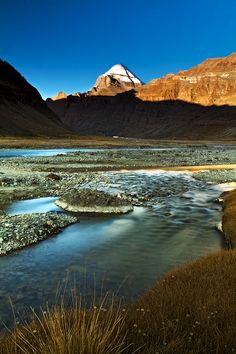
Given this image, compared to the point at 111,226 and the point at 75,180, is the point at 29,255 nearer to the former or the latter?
the point at 111,226

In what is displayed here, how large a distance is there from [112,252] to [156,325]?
23.7 feet

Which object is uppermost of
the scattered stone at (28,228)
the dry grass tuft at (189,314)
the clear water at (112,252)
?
the dry grass tuft at (189,314)

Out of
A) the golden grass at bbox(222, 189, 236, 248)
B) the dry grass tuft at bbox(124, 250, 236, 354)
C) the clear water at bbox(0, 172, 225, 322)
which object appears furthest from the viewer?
the golden grass at bbox(222, 189, 236, 248)

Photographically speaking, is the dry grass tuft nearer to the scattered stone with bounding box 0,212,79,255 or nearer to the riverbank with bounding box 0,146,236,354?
the riverbank with bounding box 0,146,236,354

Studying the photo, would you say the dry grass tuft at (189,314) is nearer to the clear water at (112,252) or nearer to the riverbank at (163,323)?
the riverbank at (163,323)

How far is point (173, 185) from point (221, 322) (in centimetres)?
2339

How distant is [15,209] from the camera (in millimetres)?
19125

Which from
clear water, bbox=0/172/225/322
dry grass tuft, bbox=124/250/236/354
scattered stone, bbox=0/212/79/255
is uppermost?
dry grass tuft, bbox=124/250/236/354

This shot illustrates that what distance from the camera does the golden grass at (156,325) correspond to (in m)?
4.13

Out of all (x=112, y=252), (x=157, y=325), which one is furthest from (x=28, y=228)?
(x=157, y=325)

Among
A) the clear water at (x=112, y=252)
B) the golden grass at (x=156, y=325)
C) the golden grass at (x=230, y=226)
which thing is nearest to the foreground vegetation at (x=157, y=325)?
the golden grass at (x=156, y=325)

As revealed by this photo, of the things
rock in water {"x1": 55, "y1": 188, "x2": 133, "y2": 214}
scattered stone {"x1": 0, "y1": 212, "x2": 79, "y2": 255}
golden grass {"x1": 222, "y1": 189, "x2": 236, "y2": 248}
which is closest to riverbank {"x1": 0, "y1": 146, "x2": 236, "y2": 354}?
golden grass {"x1": 222, "y1": 189, "x2": 236, "y2": 248}

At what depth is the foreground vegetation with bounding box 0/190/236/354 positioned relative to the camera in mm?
4145

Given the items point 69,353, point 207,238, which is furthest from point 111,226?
point 69,353
